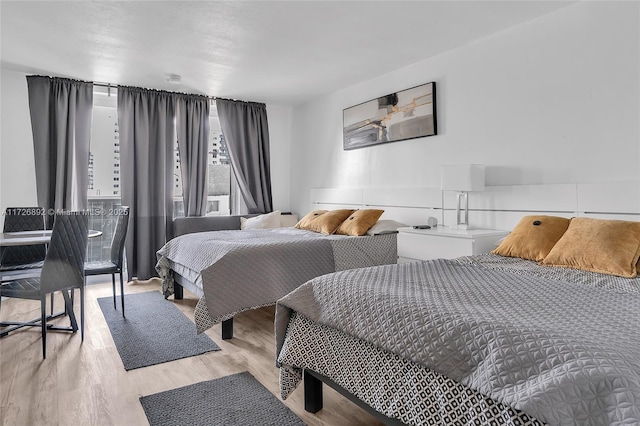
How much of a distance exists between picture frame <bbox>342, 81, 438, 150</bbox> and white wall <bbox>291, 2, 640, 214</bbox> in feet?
0.26

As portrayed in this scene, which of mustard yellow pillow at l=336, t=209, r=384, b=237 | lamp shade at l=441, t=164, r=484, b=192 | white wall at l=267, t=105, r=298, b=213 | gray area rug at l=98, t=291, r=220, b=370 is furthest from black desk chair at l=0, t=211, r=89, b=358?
white wall at l=267, t=105, r=298, b=213

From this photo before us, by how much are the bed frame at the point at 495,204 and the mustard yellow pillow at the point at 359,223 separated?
1.28 ft

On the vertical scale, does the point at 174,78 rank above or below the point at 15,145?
above

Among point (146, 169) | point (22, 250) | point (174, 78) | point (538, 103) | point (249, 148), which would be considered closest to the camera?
point (538, 103)

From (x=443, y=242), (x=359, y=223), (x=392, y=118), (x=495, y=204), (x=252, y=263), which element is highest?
(x=392, y=118)

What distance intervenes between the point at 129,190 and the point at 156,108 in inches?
42.0

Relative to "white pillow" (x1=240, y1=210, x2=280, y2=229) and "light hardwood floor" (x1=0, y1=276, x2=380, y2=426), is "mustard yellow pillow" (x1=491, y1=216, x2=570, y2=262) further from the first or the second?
"white pillow" (x1=240, y1=210, x2=280, y2=229)

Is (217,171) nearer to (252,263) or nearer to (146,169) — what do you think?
(146,169)

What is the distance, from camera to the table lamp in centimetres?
338

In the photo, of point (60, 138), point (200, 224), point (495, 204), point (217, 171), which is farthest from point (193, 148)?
point (495, 204)

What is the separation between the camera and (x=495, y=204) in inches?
141

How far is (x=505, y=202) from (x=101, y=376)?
3158 mm

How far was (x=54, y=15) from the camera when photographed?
313 cm

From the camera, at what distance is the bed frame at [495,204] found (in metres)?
2.05
